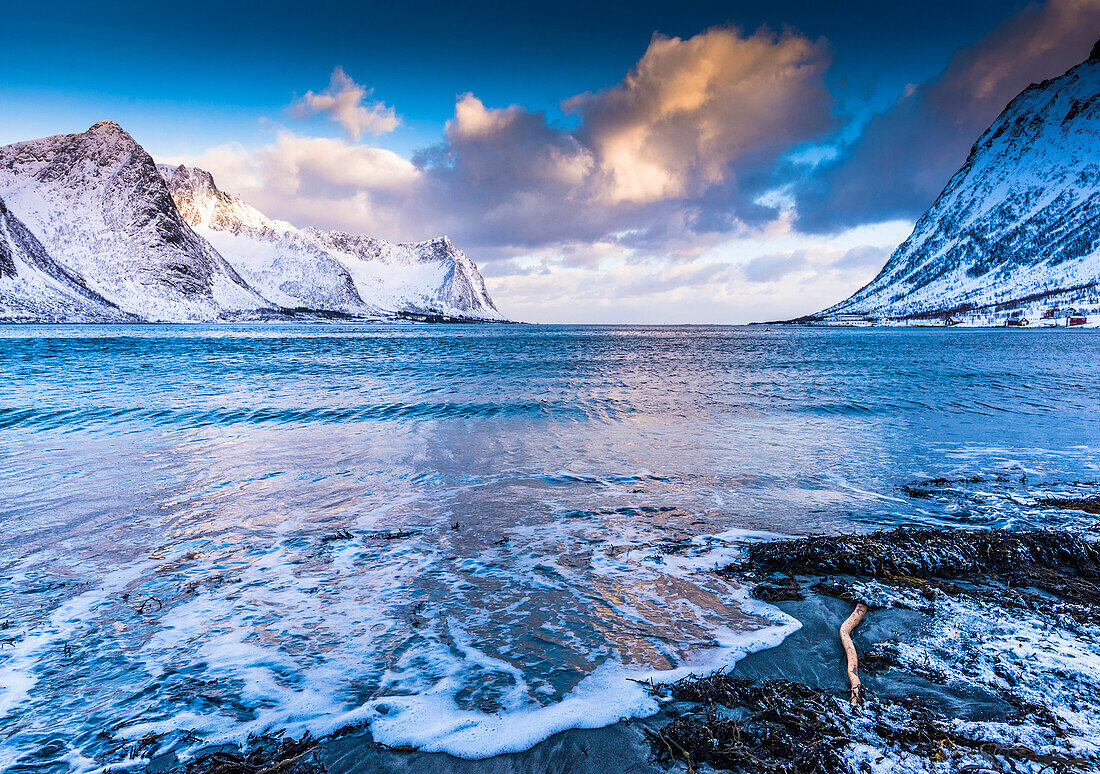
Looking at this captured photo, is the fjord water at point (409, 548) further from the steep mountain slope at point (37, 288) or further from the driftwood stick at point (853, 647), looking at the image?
the steep mountain slope at point (37, 288)

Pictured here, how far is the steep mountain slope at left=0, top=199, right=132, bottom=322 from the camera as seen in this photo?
456 ft

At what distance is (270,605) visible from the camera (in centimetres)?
544

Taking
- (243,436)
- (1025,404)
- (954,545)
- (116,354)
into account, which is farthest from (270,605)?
(116,354)

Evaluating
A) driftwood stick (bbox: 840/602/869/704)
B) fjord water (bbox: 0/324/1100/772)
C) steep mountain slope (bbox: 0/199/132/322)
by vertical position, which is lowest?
fjord water (bbox: 0/324/1100/772)

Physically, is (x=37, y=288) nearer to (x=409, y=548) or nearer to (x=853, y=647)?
(x=409, y=548)

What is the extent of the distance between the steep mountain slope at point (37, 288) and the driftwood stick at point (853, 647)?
194m

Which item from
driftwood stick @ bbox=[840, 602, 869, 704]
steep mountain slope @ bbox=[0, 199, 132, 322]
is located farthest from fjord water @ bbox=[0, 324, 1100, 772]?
steep mountain slope @ bbox=[0, 199, 132, 322]

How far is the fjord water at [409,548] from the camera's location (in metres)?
3.93

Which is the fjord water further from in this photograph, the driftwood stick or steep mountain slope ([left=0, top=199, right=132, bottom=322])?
steep mountain slope ([left=0, top=199, right=132, bottom=322])

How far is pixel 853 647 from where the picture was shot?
4410mm

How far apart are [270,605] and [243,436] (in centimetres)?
1112

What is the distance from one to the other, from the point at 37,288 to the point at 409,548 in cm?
20440

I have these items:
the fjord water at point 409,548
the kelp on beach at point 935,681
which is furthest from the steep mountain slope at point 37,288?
the kelp on beach at point 935,681

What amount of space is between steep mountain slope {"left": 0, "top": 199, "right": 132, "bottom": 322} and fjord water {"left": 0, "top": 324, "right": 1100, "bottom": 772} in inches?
6872
